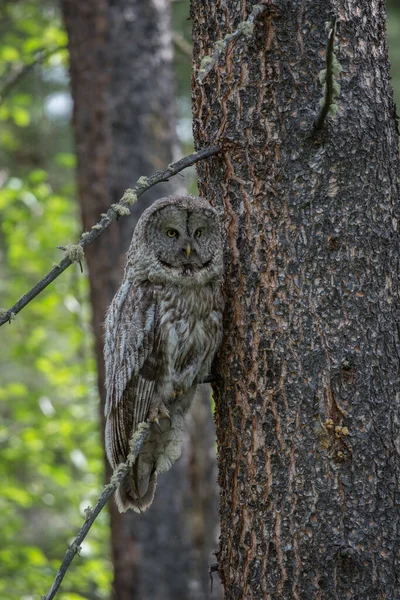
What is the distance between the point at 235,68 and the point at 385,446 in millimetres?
1352

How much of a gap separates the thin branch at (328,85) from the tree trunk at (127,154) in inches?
136

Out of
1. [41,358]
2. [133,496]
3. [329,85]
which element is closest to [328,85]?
[329,85]

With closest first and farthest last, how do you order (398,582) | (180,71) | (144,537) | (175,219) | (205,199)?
(398,582)
(205,199)
(175,219)
(144,537)
(180,71)

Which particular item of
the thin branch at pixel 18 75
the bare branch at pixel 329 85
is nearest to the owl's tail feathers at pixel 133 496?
the bare branch at pixel 329 85

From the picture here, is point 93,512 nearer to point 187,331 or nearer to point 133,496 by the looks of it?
point 187,331

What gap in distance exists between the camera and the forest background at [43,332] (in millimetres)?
7957

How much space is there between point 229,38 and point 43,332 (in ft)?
26.9

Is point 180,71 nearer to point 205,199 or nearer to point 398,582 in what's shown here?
point 205,199

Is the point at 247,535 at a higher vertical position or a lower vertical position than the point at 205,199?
lower

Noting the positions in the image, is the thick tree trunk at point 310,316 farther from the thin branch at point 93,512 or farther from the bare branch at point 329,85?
the thin branch at point 93,512

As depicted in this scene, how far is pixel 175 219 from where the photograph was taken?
3.07 metres

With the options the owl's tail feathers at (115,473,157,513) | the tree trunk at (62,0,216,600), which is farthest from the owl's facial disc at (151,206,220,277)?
the tree trunk at (62,0,216,600)

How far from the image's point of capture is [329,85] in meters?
2.29

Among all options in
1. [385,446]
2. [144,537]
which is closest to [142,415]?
[385,446]
